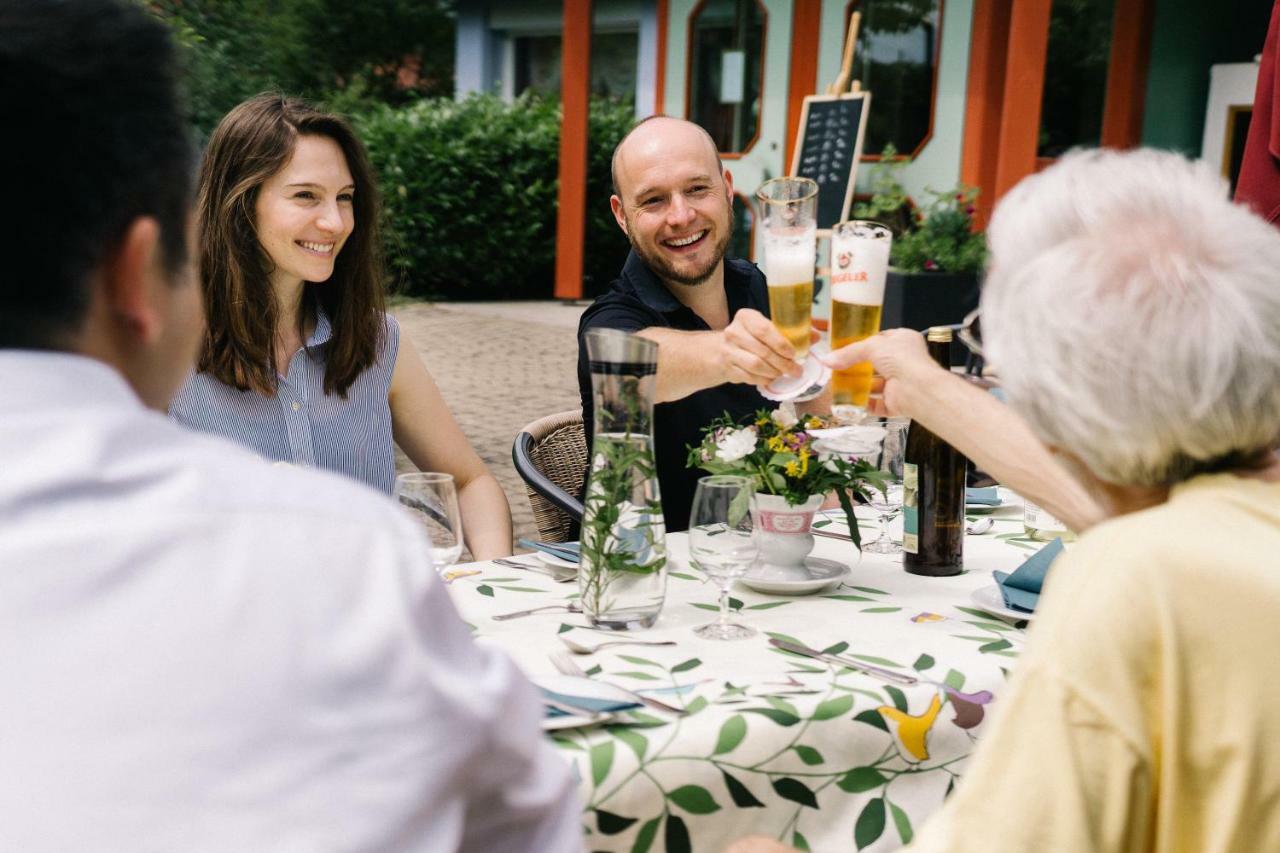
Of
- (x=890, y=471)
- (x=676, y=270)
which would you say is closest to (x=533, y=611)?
(x=890, y=471)

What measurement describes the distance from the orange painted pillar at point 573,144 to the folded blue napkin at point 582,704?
475 inches

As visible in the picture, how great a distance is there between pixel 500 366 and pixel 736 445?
8.21m

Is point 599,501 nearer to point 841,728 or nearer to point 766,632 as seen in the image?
point 766,632

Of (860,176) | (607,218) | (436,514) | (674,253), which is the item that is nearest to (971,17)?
(860,176)

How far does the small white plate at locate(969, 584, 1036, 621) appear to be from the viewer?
73.4 inches

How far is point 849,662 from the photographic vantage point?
64.7 inches

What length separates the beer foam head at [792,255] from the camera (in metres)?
2.11

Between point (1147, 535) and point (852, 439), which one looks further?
point (852, 439)

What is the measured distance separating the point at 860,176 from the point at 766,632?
916 cm

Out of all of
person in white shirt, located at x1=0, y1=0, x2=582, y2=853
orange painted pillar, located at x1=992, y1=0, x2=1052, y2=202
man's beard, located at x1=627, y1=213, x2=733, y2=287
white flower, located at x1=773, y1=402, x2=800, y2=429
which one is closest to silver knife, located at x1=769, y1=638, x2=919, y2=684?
white flower, located at x1=773, y1=402, x2=800, y2=429

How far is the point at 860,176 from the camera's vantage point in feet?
34.3

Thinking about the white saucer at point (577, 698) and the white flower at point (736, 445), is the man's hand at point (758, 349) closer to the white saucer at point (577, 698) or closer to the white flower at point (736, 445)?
the white flower at point (736, 445)

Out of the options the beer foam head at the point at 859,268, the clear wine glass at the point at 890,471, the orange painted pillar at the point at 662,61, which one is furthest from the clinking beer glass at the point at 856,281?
the orange painted pillar at the point at 662,61

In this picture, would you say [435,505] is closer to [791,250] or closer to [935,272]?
[791,250]
